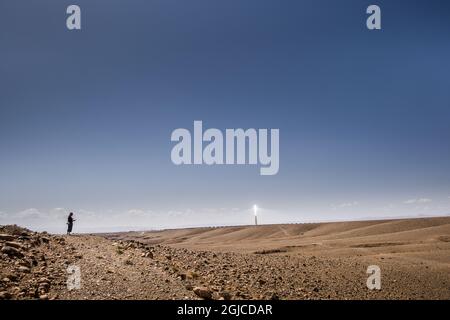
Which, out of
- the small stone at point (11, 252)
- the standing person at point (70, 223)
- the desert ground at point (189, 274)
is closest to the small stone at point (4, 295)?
the desert ground at point (189, 274)

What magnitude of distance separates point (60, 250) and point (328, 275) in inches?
439

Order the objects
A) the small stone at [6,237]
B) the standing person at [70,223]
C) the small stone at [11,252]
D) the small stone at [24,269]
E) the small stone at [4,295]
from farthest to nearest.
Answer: the standing person at [70,223] → the small stone at [6,237] → the small stone at [11,252] → the small stone at [24,269] → the small stone at [4,295]

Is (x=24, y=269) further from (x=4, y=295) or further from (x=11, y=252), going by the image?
(x=4, y=295)

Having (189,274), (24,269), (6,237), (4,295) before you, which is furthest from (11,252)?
(189,274)

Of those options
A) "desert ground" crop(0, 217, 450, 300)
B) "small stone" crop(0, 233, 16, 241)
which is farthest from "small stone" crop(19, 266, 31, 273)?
"small stone" crop(0, 233, 16, 241)

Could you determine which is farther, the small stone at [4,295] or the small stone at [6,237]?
the small stone at [6,237]

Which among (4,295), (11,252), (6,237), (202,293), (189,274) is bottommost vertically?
(189,274)

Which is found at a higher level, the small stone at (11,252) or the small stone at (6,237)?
the small stone at (6,237)

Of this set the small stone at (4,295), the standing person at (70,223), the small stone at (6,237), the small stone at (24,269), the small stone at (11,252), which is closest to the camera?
the small stone at (4,295)

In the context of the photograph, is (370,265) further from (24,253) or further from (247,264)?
(24,253)

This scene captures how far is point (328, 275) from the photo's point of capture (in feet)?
40.2

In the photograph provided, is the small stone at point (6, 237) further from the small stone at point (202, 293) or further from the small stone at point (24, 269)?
the small stone at point (202, 293)

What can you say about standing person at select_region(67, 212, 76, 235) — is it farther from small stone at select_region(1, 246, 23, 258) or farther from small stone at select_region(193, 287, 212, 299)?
small stone at select_region(193, 287, 212, 299)
